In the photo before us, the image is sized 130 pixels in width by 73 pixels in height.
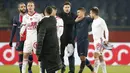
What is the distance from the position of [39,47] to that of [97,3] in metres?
12.1

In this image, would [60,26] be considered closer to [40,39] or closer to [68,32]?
[68,32]

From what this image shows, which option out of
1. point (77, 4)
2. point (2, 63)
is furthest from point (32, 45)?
point (77, 4)

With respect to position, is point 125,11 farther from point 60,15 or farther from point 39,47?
point 39,47

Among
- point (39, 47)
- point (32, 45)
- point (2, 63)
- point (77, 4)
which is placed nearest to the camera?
point (39, 47)

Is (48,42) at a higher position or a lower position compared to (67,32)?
lower

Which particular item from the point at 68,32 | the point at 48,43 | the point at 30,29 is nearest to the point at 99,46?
the point at 68,32

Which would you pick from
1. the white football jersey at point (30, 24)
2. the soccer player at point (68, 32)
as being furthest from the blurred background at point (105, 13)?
the white football jersey at point (30, 24)

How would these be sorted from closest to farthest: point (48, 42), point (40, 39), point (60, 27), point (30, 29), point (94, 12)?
point (40, 39), point (48, 42), point (60, 27), point (30, 29), point (94, 12)

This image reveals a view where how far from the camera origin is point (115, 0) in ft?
76.8

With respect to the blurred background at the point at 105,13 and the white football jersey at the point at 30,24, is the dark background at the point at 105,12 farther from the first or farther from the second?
the white football jersey at the point at 30,24

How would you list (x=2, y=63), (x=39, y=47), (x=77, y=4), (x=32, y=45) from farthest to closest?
1. (x=77, y=4)
2. (x=2, y=63)
3. (x=32, y=45)
4. (x=39, y=47)

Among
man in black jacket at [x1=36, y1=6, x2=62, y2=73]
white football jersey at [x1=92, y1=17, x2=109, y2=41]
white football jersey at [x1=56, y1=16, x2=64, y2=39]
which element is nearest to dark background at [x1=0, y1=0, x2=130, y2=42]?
white football jersey at [x1=92, y1=17, x2=109, y2=41]

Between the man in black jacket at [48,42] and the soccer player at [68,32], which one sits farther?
the soccer player at [68,32]

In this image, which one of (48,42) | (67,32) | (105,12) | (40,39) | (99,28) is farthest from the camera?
(105,12)
